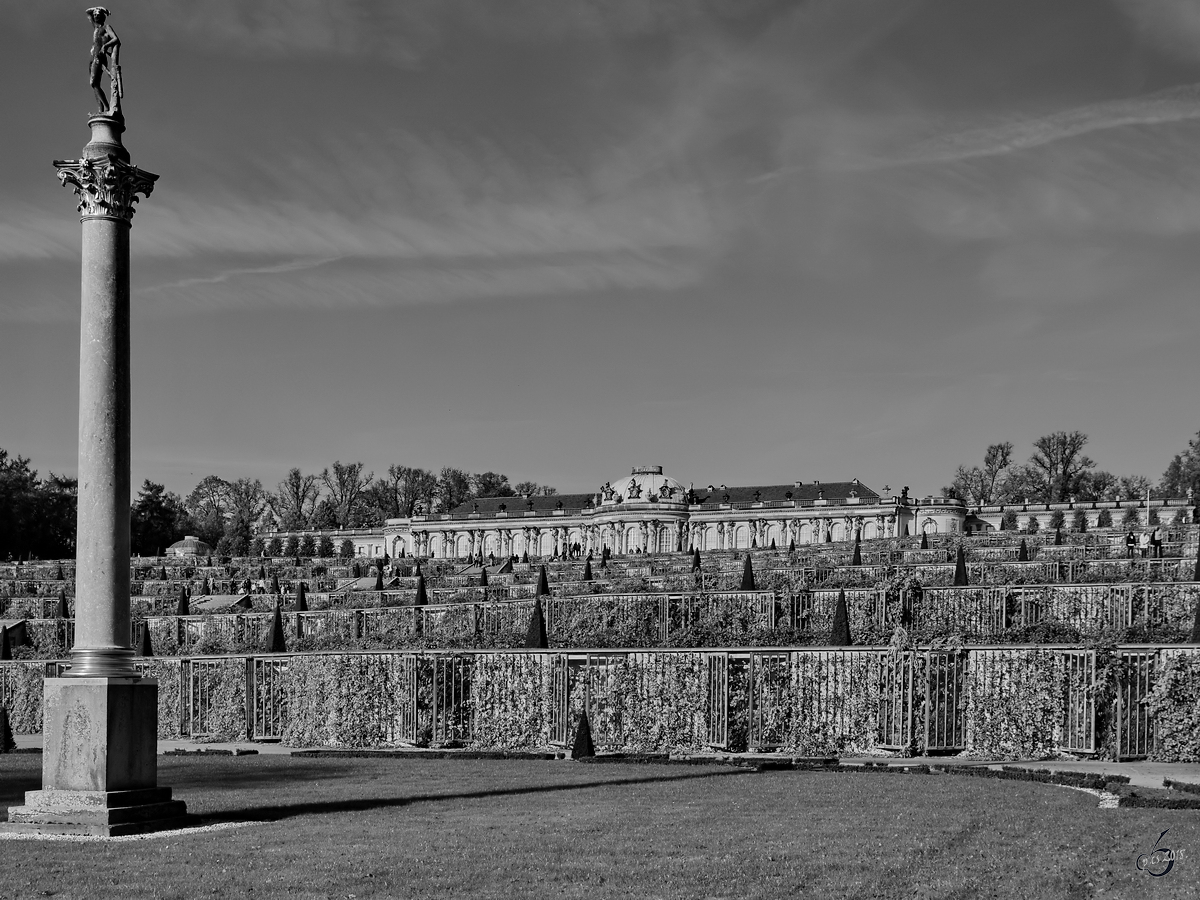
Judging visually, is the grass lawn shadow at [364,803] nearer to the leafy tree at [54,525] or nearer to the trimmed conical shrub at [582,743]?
the trimmed conical shrub at [582,743]

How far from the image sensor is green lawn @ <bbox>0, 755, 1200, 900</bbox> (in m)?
10.9

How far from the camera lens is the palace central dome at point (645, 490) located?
16212 centimetres

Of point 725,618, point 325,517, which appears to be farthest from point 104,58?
point 325,517

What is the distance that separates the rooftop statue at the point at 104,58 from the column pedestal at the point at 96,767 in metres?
6.52

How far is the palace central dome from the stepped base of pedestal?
14521cm

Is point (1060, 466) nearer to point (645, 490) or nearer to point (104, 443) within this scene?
point (645, 490)

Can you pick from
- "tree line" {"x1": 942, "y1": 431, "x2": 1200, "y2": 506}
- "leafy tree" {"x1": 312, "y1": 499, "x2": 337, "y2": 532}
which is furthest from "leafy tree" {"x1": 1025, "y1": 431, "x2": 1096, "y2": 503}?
"leafy tree" {"x1": 312, "y1": 499, "x2": 337, "y2": 532}

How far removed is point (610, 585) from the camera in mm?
47062

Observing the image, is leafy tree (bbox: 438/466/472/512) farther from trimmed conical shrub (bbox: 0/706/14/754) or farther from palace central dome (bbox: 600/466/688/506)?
trimmed conical shrub (bbox: 0/706/14/754)

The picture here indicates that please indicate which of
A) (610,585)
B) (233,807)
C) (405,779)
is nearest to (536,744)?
(405,779)

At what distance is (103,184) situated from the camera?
52.0 ft

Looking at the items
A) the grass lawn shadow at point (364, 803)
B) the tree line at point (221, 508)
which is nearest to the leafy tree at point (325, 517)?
the tree line at point (221, 508)

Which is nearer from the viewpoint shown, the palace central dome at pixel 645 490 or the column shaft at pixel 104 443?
the column shaft at pixel 104 443

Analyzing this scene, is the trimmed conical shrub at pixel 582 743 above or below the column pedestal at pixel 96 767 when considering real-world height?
below
